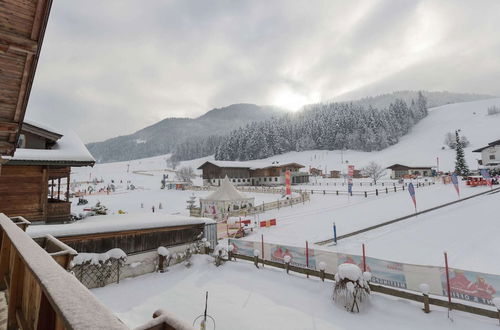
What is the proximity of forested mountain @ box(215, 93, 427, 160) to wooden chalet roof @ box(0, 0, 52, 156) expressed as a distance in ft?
364

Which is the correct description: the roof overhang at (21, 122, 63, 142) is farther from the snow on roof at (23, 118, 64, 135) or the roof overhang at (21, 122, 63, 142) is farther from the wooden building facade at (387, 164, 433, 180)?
the wooden building facade at (387, 164, 433, 180)

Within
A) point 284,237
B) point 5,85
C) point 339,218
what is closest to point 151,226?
point 5,85

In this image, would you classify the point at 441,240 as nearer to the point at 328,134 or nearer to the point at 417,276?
the point at 417,276

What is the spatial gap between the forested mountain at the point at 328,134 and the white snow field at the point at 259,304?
105145 mm

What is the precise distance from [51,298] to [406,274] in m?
12.3

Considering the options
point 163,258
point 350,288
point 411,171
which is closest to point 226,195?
point 163,258

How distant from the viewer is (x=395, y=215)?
2603cm

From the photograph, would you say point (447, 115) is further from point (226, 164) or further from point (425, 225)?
point (425, 225)

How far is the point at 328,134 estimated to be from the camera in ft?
387

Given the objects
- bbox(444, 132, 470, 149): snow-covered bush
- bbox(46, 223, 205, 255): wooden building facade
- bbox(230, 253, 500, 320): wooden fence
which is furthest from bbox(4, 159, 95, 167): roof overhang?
bbox(444, 132, 470, 149): snow-covered bush

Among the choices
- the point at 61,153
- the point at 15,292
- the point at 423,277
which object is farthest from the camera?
the point at 61,153

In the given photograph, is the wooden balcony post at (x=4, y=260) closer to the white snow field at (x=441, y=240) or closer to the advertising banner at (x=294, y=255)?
the advertising banner at (x=294, y=255)

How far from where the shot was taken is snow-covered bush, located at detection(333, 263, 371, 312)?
10000 mm

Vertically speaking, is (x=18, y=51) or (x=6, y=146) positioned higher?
(x=18, y=51)
